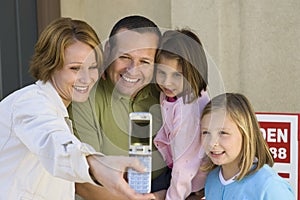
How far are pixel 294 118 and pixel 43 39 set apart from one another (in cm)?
146

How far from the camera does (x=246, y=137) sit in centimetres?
246

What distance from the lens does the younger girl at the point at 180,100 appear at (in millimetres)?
2186

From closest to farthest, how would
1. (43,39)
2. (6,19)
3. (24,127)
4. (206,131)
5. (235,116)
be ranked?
(24,127) < (43,39) < (206,131) < (235,116) < (6,19)

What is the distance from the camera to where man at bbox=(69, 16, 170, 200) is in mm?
2168

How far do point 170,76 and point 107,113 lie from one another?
0.87 ft

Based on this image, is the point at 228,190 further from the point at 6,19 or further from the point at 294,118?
the point at 6,19

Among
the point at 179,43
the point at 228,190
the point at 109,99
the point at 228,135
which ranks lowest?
the point at 228,190

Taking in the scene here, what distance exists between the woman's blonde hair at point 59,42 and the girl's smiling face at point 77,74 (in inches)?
0.7

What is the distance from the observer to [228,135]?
2.42 m

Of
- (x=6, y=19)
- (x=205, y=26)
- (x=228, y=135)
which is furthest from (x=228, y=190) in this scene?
(x=6, y=19)

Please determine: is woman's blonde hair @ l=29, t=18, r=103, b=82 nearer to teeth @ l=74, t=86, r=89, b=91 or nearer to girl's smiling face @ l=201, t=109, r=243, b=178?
teeth @ l=74, t=86, r=89, b=91

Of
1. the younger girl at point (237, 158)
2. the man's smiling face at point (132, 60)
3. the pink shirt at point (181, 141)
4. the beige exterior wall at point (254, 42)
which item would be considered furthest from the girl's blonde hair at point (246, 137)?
the beige exterior wall at point (254, 42)

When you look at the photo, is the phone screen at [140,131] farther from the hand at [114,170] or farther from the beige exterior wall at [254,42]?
the beige exterior wall at [254,42]

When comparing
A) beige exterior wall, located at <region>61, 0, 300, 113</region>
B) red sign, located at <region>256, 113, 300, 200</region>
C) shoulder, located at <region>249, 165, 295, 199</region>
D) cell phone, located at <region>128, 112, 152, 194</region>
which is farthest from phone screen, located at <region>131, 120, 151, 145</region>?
beige exterior wall, located at <region>61, 0, 300, 113</region>
